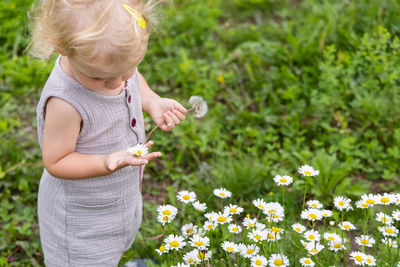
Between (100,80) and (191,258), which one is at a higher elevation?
(100,80)

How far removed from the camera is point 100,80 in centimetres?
166

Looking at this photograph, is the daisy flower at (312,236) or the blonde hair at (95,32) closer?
the blonde hair at (95,32)

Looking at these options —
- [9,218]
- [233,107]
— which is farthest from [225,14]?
[9,218]

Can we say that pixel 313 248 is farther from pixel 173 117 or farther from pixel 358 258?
pixel 173 117

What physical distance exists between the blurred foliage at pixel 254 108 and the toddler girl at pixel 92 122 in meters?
0.55

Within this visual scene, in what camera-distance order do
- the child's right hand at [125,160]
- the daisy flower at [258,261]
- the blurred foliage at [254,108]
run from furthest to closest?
the blurred foliage at [254,108] → the daisy flower at [258,261] → the child's right hand at [125,160]

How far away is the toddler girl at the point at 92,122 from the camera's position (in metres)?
1.47

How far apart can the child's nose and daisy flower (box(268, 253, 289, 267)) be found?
0.83 m

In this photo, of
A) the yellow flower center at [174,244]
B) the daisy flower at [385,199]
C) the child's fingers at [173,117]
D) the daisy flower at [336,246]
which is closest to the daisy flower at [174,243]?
the yellow flower center at [174,244]

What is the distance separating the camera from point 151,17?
67.3 inches

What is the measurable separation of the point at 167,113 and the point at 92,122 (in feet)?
1.02

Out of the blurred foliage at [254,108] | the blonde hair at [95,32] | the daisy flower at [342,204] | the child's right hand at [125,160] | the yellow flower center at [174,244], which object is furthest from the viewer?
the blurred foliage at [254,108]

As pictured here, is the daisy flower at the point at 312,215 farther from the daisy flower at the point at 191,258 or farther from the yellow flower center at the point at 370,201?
the daisy flower at the point at 191,258

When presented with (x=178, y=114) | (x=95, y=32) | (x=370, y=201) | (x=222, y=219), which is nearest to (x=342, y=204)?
(x=370, y=201)
